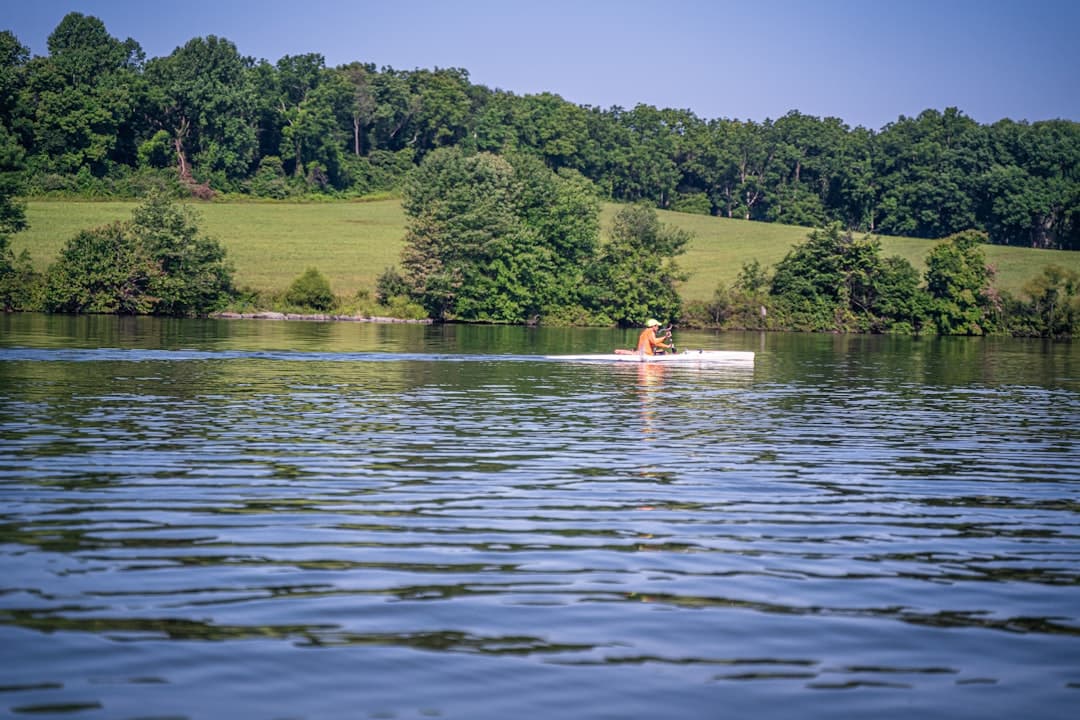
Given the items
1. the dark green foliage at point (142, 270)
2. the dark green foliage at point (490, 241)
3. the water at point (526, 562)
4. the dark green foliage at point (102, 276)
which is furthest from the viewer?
the dark green foliage at point (490, 241)

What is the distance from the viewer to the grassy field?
94.1 metres

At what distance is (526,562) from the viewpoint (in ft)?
34.3

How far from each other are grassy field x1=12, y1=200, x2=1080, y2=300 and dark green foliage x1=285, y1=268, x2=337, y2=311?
11.1ft

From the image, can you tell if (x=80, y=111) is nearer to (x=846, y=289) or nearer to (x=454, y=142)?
(x=454, y=142)

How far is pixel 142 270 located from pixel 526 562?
2792 inches

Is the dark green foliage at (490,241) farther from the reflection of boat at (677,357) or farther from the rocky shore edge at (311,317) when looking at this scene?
the reflection of boat at (677,357)

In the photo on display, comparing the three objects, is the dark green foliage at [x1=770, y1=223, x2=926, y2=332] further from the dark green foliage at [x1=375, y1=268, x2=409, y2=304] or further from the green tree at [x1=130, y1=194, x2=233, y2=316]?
the green tree at [x1=130, y1=194, x2=233, y2=316]

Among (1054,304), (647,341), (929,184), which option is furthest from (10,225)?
(929,184)

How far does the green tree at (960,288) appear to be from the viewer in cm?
8594

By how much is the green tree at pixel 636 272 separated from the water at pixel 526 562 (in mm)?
61475

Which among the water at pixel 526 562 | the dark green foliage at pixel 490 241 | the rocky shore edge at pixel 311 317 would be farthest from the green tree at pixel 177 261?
the water at pixel 526 562

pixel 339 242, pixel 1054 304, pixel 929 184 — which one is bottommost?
pixel 1054 304

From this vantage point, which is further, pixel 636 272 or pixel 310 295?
pixel 636 272

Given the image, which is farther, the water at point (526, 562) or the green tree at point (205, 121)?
the green tree at point (205, 121)
